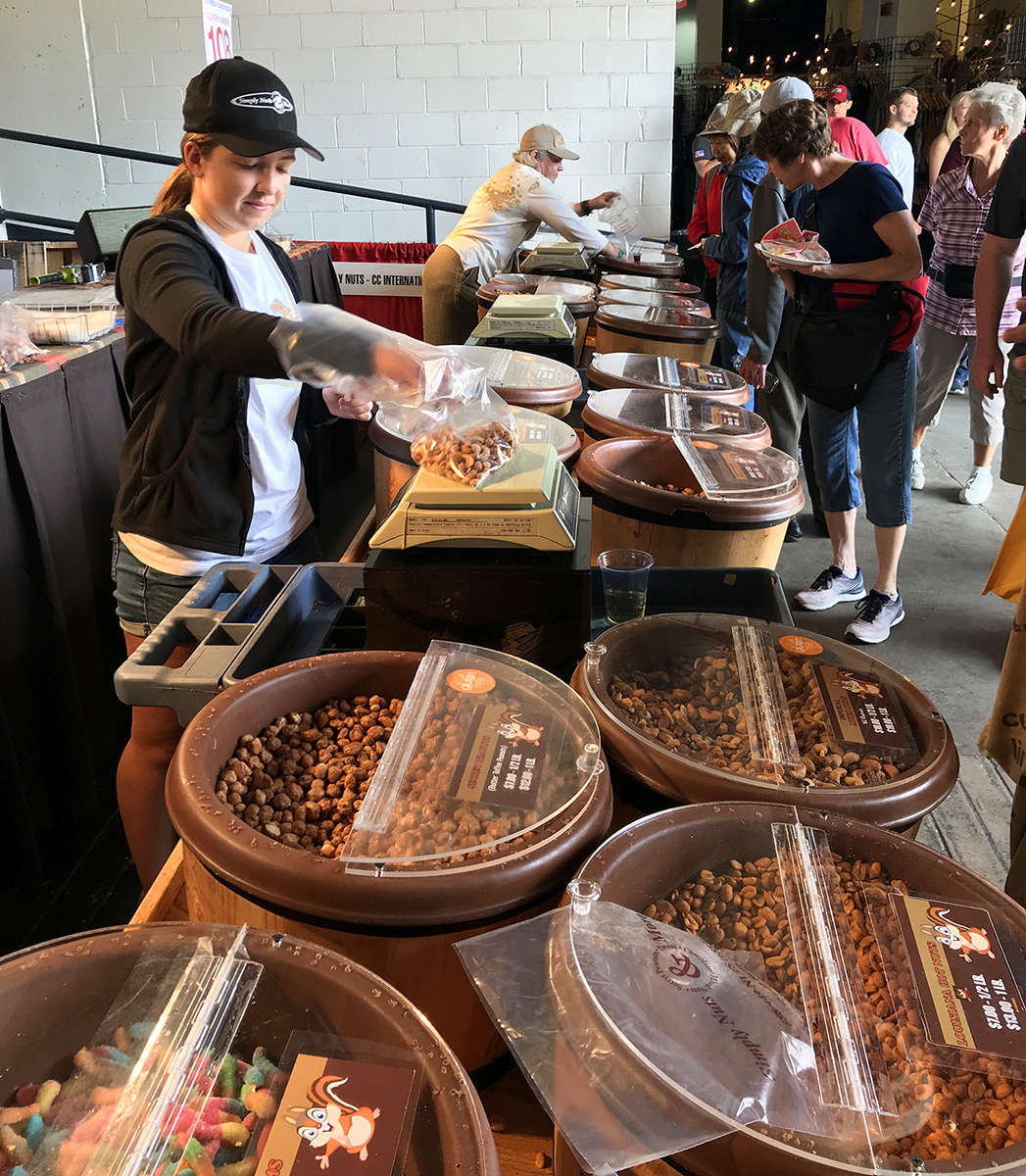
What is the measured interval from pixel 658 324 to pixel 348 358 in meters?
2.24

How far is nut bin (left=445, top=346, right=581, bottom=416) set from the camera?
7.26ft

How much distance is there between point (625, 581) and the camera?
1.43 meters

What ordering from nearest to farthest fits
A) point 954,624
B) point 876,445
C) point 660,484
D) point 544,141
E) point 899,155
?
point 660,484 → point 876,445 → point 954,624 → point 544,141 → point 899,155

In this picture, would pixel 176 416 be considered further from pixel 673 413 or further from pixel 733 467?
pixel 673 413

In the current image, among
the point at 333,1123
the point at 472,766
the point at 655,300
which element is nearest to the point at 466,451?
the point at 472,766

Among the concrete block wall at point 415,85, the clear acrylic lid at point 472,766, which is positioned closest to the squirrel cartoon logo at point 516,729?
the clear acrylic lid at point 472,766

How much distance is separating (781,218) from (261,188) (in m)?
2.59

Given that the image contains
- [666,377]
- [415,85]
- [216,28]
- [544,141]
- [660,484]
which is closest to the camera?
[660,484]

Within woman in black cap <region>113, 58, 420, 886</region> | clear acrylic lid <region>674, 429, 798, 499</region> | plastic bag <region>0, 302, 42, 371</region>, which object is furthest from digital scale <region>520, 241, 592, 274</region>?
woman in black cap <region>113, 58, 420, 886</region>

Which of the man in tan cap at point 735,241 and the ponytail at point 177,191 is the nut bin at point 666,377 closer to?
the ponytail at point 177,191

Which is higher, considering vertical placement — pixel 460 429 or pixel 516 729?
pixel 460 429

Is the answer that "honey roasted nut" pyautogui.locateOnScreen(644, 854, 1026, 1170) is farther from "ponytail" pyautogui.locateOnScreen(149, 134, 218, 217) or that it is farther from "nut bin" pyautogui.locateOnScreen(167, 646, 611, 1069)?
"ponytail" pyautogui.locateOnScreen(149, 134, 218, 217)

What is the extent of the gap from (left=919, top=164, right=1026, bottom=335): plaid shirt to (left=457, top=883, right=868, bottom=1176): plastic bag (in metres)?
4.24

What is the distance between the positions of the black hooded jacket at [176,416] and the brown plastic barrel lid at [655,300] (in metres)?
2.32
